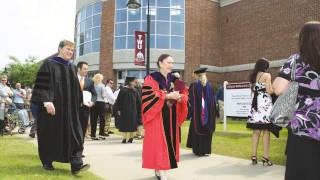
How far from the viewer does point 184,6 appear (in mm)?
31875

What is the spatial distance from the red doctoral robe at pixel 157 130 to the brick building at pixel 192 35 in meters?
23.1

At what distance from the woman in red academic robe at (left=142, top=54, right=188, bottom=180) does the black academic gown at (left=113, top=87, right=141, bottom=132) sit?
5.84 metres

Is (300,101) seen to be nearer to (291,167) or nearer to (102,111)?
(291,167)

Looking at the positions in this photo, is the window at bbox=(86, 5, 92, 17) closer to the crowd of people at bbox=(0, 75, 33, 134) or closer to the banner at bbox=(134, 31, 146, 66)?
the banner at bbox=(134, 31, 146, 66)

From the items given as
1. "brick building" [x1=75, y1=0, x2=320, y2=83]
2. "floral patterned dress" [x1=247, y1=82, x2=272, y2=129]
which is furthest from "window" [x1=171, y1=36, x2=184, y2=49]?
"floral patterned dress" [x1=247, y1=82, x2=272, y2=129]

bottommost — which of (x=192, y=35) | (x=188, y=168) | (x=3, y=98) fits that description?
(x=188, y=168)

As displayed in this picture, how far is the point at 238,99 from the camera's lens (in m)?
14.7

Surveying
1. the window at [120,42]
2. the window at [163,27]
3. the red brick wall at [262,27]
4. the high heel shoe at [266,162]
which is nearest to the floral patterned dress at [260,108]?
the high heel shoe at [266,162]

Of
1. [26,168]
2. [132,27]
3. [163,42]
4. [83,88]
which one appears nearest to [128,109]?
[83,88]

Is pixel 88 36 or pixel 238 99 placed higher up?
pixel 88 36

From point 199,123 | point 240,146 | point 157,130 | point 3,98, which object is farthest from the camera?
point 3,98

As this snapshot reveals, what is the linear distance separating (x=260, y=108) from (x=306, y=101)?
4.60m

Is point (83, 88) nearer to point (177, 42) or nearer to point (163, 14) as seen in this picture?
point (177, 42)

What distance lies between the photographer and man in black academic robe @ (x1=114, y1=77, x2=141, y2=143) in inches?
504
